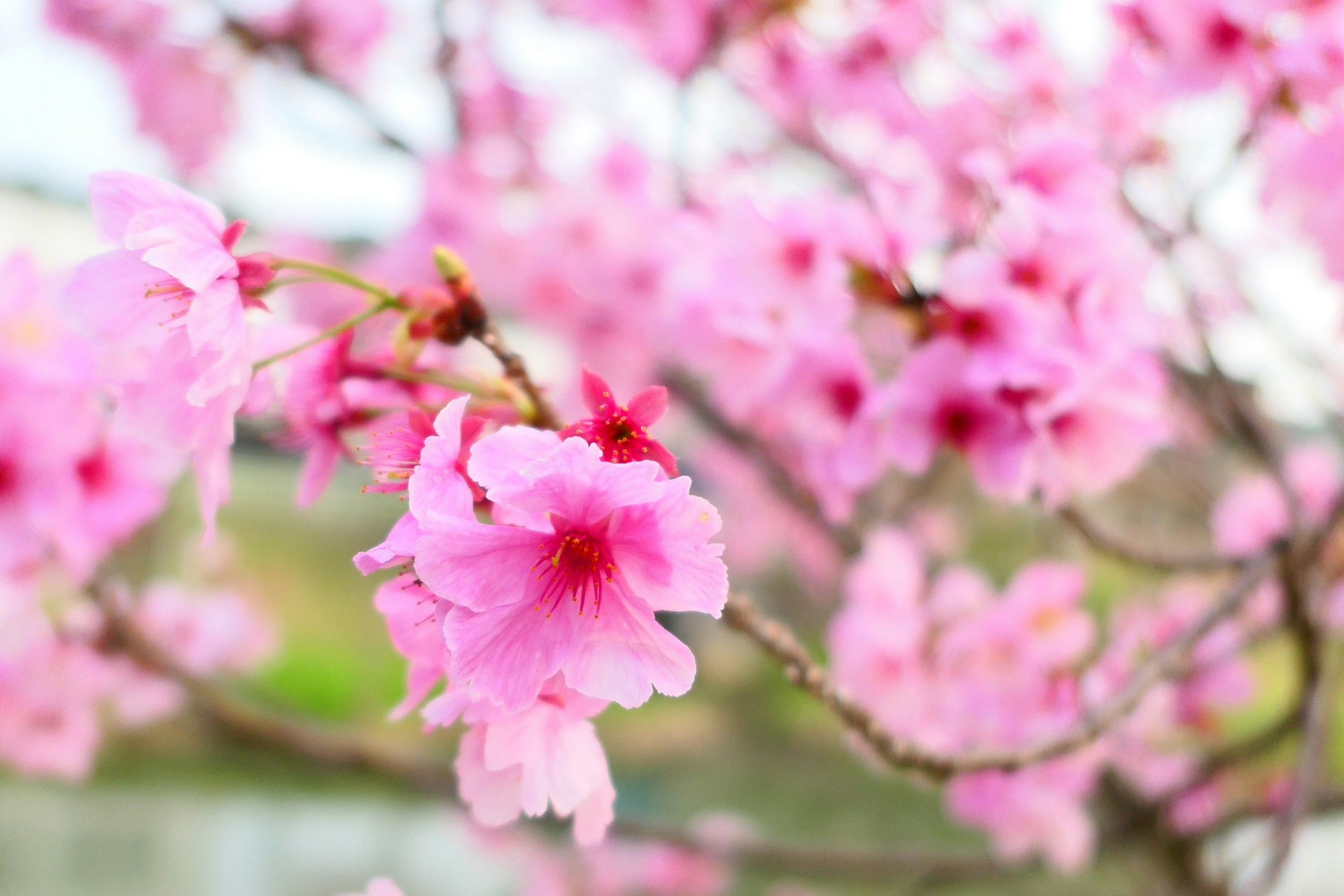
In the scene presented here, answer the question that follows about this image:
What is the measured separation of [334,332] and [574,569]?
165 millimetres

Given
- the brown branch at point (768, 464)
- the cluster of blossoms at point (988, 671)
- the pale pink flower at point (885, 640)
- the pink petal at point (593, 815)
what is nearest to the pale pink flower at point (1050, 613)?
the cluster of blossoms at point (988, 671)

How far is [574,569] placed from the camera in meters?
0.35

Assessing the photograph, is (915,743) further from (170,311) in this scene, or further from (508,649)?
(170,311)

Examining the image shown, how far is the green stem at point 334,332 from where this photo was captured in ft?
1.32

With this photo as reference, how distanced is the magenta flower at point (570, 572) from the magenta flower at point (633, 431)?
0.03m

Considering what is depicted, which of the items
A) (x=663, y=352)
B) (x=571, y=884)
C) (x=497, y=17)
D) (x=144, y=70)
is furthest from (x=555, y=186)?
(x=571, y=884)

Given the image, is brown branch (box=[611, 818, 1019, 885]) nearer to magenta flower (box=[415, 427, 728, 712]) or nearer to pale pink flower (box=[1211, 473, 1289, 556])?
pale pink flower (box=[1211, 473, 1289, 556])

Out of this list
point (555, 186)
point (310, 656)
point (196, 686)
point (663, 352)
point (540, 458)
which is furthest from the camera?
point (310, 656)

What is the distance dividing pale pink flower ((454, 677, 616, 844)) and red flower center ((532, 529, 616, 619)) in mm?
37

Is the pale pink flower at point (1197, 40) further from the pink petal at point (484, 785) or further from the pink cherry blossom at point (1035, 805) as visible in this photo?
the pink petal at point (484, 785)

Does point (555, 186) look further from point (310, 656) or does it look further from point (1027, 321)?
point (310, 656)

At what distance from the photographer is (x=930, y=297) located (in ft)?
2.19

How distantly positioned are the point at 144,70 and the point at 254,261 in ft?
4.69

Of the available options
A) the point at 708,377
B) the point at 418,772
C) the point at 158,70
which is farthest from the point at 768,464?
the point at 158,70
